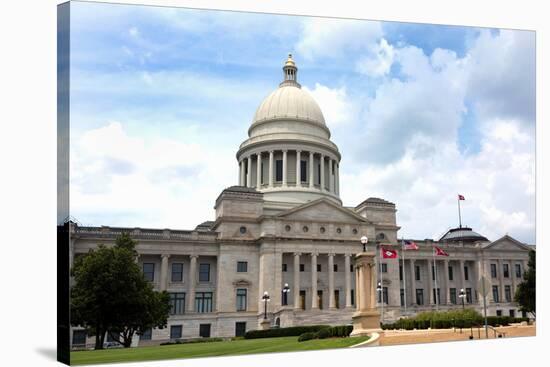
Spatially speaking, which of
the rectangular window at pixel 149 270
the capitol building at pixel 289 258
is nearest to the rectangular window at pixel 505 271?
the capitol building at pixel 289 258

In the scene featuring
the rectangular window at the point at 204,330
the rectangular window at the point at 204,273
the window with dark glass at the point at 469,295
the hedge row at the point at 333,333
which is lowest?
the rectangular window at the point at 204,330

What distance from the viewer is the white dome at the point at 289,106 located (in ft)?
239

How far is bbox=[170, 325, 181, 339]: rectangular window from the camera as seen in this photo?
55.2 metres

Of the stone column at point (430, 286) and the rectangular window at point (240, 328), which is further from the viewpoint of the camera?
the stone column at point (430, 286)

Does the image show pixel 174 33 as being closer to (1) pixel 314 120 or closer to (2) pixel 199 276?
(2) pixel 199 276

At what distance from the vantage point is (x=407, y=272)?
6881cm

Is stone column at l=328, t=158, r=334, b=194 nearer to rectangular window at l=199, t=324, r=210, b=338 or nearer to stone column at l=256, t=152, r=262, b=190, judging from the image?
stone column at l=256, t=152, r=262, b=190

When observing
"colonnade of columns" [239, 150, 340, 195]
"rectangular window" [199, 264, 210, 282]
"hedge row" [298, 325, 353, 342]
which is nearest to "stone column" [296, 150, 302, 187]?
"colonnade of columns" [239, 150, 340, 195]

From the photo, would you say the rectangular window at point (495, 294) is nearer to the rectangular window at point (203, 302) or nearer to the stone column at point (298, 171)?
the stone column at point (298, 171)

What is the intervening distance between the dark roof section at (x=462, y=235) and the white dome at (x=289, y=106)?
22941mm

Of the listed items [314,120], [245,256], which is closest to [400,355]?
[245,256]

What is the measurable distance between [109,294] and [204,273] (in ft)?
91.4

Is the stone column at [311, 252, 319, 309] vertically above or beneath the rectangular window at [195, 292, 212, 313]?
above

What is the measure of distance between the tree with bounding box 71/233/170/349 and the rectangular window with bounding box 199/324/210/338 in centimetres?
2265
